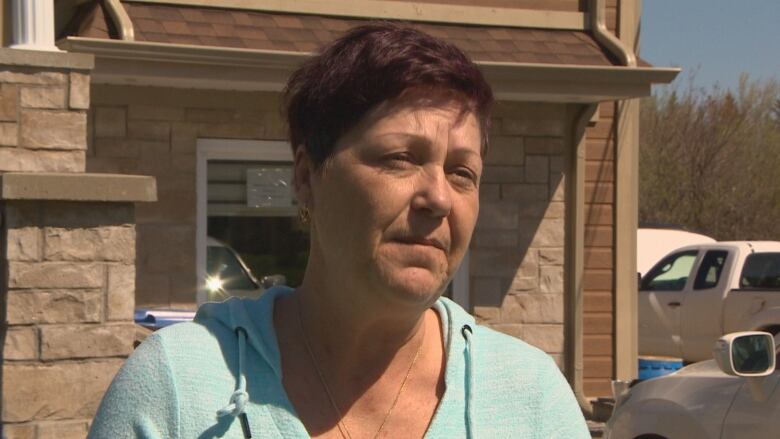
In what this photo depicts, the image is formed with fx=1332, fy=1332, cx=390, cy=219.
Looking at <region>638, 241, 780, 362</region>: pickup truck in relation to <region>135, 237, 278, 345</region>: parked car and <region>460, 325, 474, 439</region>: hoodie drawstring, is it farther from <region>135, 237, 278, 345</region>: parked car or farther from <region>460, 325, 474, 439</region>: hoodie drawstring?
<region>460, 325, 474, 439</region>: hoodie drawstring

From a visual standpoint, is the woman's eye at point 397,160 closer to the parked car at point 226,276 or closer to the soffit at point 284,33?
the soffit at point 284,33

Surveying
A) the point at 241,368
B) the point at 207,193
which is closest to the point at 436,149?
the point at 241,368

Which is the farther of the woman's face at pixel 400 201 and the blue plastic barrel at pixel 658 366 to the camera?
the blue plastic barrel at pixel 658 366

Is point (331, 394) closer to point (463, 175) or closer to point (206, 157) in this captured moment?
point (463, 175)

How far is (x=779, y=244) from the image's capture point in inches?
657

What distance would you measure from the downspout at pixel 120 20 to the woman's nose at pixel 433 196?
6.72 m

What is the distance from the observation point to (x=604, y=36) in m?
10.5

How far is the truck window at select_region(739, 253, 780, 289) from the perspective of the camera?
53.4ft

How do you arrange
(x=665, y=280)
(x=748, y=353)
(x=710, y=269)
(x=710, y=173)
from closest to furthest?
(x=748, y=353) < (x=710, y=269) < (x=665, y=280) < (x=710, y=173)

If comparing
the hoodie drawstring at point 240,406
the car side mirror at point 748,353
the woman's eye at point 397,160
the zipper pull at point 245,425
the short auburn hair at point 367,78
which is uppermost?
the short auburn hair at point 367,78

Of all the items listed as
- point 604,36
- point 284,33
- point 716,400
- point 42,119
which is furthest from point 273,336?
point 604,36

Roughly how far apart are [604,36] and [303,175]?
8390 millimetres

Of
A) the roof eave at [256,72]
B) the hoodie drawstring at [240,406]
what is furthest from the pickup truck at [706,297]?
the hoodie drawstring at [240,406]

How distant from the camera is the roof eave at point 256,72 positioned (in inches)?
341
